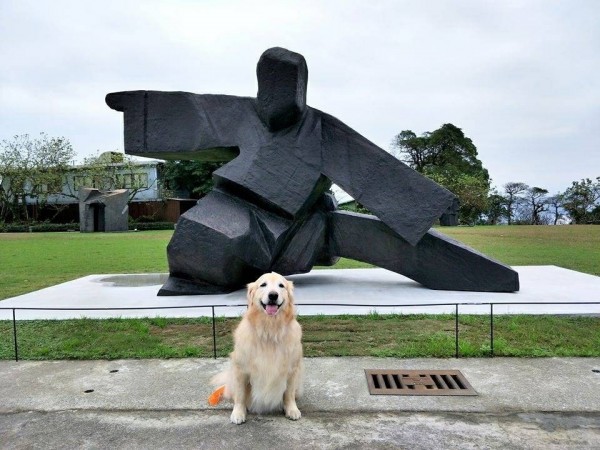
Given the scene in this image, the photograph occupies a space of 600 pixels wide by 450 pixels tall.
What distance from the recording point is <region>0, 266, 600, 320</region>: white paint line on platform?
22.6 ft

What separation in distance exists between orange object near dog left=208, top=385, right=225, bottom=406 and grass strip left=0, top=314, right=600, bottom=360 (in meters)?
1.14

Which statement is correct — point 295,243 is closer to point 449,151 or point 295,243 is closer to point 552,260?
point 552,260

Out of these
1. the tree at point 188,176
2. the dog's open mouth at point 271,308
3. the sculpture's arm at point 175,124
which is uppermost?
the tree at point 188,176

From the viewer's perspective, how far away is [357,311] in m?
6.91

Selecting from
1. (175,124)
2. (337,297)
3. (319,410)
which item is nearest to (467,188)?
(337,297)

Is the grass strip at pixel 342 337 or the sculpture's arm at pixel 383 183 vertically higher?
the sculpture's arm at pixel 383 183

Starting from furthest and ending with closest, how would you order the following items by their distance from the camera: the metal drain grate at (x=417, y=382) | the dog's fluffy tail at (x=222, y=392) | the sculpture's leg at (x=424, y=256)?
the sculpture's leg at (x=424, y=256) < the metal drain grate at (x=417, y=382) < the dog's fluffy tail at (x=222, y=392)

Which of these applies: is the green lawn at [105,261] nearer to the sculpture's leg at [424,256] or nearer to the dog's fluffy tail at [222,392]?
the sculpture's leg at [424,256]

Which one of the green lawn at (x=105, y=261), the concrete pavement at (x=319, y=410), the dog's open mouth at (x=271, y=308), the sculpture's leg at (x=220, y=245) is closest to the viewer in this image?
the concrete pavement at (x=319, y=410)

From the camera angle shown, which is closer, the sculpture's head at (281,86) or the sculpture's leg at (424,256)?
the sculpture's head at (281,86)

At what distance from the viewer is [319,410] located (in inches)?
149

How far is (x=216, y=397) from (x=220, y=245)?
156 inches

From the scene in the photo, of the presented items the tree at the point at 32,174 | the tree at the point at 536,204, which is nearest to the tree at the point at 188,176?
the tree at the point at 32,174

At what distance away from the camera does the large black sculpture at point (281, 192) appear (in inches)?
313
